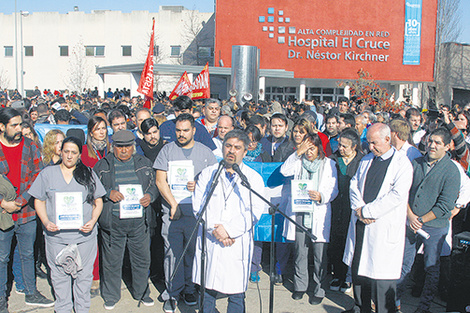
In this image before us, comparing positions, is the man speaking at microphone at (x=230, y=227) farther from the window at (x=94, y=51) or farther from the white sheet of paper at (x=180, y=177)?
the window at (x=94, y=51)

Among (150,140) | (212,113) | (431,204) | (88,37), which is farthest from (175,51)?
(431,204)

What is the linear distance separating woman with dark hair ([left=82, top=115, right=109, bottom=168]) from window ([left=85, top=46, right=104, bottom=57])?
4145 centimetres

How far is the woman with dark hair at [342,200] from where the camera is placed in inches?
229

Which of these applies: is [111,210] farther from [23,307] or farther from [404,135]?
[404,135]

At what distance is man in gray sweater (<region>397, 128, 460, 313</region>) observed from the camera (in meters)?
4.96

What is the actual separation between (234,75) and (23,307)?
61.9 ft

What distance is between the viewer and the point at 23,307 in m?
5.38

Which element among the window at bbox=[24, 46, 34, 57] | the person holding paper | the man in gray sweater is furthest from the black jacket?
the window at bbox=[24, 46, 34, 57]

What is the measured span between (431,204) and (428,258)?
0.67m

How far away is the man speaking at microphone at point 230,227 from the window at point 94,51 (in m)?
43.5

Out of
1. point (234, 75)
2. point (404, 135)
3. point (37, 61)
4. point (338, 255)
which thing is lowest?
point (338, 255)

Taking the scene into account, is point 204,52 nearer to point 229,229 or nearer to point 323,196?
point 323,196

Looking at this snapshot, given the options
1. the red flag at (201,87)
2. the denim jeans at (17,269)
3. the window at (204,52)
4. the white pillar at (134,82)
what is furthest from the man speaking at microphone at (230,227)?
the window at (204,52)

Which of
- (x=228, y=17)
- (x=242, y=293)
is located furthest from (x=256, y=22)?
(x=242, y=293)
